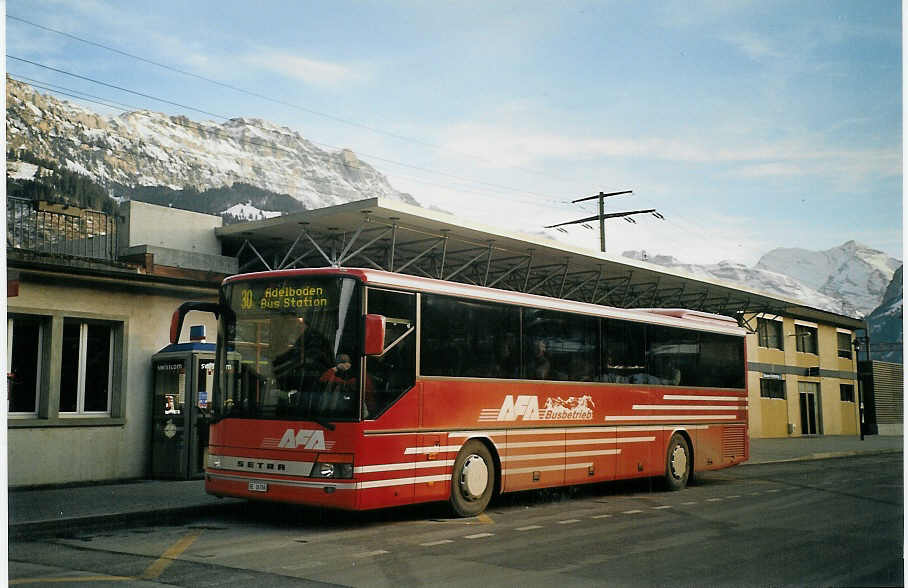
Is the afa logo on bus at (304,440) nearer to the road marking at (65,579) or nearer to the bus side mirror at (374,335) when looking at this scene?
the bus side mirror at (374,335)

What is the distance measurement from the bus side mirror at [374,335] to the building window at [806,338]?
38.5 m

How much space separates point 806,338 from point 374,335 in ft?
131

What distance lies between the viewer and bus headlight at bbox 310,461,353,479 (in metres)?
10.3

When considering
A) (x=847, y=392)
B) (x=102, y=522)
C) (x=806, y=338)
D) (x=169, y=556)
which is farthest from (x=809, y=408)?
(x=169, y=556)

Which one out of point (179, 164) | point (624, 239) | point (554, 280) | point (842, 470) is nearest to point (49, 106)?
point (179, 164)

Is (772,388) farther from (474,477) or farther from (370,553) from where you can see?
(370,553)

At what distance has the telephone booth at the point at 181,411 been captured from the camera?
15461 millimetres

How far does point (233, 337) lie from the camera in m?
11.4

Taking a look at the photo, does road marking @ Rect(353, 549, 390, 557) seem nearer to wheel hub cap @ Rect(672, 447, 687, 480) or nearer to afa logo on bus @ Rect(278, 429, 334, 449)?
afa logo on bus @ Rect(278, 429, 334, 449)

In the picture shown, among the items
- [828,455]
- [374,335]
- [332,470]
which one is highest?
[374,335]

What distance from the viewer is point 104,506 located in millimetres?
11758

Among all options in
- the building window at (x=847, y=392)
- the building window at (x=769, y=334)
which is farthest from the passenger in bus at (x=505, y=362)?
the building window at (x=847, y=392)

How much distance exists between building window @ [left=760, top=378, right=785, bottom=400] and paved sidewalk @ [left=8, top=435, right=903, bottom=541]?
29.4 m

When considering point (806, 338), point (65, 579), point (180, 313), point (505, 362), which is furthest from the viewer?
point (806, 338)
